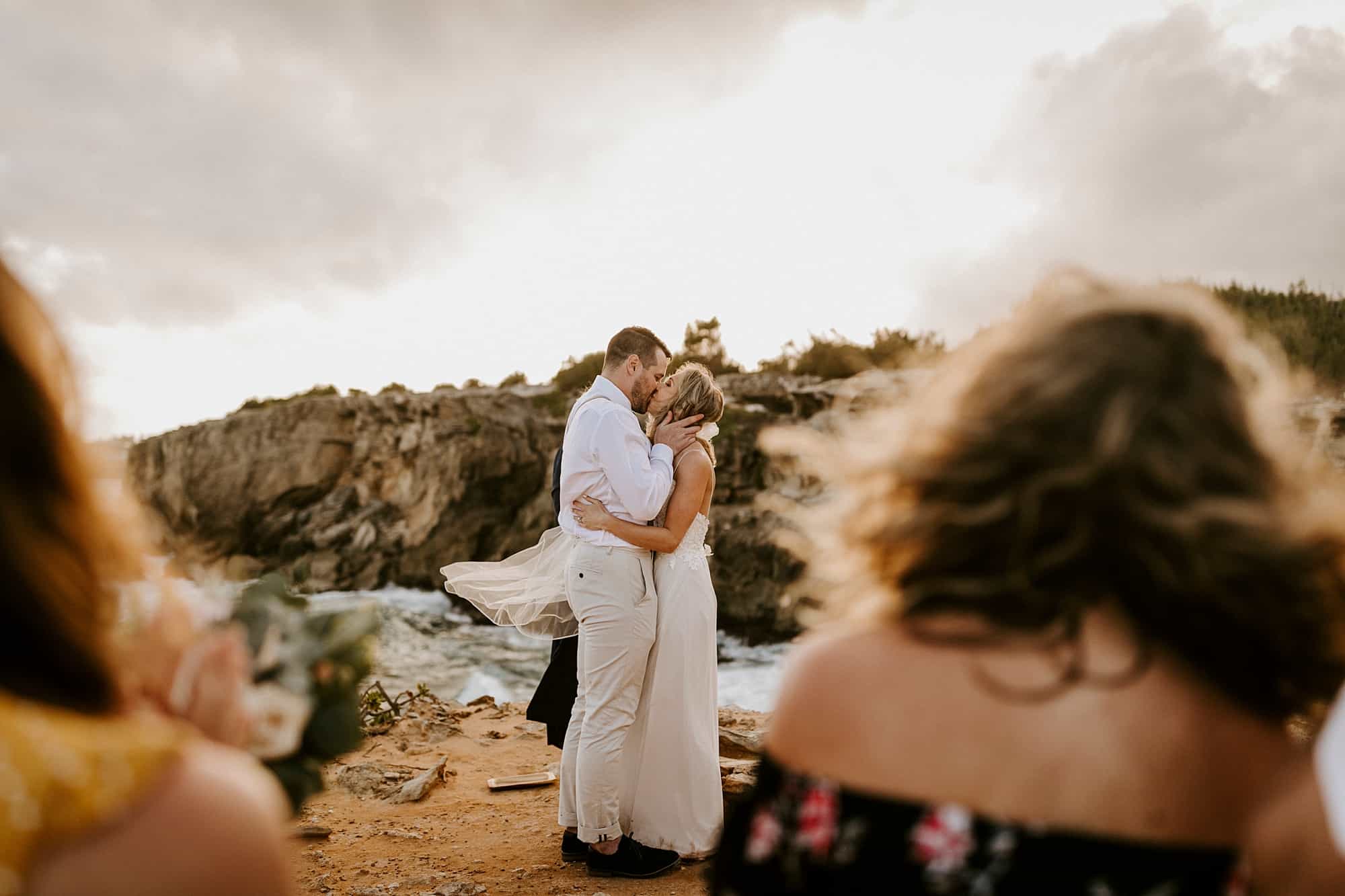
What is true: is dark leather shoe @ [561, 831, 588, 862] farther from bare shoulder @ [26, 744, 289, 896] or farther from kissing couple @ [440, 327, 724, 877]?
bare shoulder @ [26, 744, 289, 896]

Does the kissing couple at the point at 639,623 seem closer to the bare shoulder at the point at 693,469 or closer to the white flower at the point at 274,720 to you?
the bare shoulder at the point at 693,469

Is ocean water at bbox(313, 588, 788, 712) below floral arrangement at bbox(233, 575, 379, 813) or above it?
below

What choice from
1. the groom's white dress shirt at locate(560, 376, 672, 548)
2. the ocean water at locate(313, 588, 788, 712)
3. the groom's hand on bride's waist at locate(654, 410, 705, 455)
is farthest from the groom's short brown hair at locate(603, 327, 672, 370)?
the ocean water at locate(313, 588, 788, 712)

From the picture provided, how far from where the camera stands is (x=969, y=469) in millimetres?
1248

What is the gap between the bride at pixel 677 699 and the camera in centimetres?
478

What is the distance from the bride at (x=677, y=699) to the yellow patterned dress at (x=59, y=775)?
3793 mm

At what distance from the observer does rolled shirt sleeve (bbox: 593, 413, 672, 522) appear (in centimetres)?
462

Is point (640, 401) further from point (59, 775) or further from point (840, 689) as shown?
point (59, 775)

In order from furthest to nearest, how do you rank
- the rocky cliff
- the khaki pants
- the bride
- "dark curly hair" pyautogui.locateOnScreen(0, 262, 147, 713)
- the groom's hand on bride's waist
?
1. the rocky cliff
2. the groom's hand on bride's waist
3. the bride
4. the khaki pants
5. "dark curly hair" pyautogui.locateOnScreen(0, 262, 147, 713)

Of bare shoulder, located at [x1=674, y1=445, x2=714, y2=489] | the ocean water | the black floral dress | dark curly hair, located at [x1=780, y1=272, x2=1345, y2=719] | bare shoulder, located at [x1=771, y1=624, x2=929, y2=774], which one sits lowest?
the ocean water

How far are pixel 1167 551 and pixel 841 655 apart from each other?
45 centimetres

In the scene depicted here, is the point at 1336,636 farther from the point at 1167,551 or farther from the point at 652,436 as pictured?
the point at 652,436

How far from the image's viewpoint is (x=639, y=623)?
15.4ft

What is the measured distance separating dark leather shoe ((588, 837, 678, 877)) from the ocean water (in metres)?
6.68
